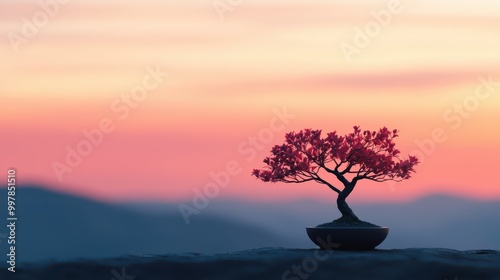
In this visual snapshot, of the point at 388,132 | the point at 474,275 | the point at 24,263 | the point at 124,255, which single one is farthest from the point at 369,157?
the point at 24,263

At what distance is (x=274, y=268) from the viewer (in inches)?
488

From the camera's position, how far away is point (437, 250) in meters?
13.8

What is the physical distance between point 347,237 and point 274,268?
137 centimetres

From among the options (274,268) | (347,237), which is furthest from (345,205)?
(274,268)

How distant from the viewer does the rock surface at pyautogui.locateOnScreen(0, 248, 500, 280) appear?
12289 mm

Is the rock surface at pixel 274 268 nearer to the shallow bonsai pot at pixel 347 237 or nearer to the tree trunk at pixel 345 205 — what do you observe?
the shallow bonsai pot at pixel 347 237

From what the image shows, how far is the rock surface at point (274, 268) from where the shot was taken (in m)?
12.3

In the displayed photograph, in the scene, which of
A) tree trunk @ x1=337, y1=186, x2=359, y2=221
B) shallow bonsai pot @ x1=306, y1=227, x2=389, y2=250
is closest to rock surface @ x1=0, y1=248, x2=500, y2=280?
shallow bonsai pot @ x1=306, y1=227, x2=389, y2=250

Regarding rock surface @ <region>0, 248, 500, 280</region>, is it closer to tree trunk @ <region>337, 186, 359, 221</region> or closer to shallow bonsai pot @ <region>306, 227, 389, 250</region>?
shallow bonsai pot @ <region>306, 227, 389, 250</region>

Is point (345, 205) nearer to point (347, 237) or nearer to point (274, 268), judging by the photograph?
Answer: point (347, 237)

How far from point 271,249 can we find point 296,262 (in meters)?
1.30

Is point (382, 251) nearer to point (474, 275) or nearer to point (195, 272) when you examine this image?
point (474, 275)

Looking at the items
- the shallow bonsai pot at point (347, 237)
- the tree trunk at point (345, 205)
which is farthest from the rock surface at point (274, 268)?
the tree trunk at point (345, 205)

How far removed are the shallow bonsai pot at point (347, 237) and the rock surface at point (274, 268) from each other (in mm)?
559
